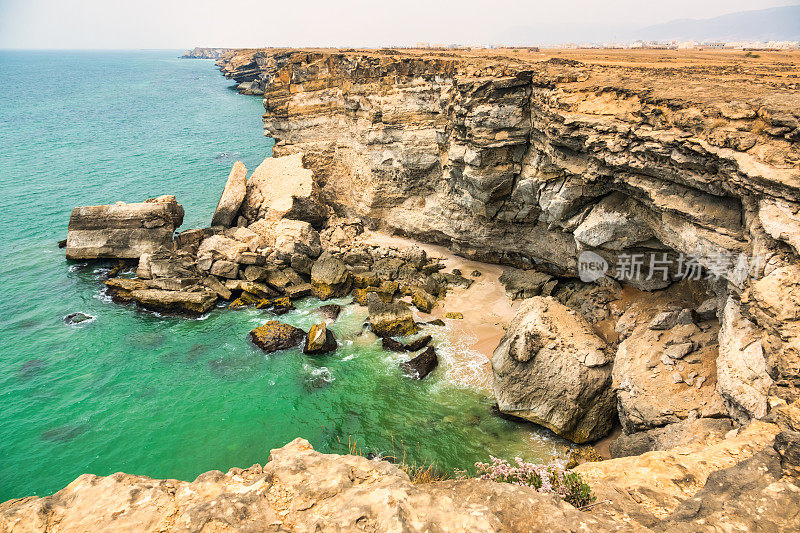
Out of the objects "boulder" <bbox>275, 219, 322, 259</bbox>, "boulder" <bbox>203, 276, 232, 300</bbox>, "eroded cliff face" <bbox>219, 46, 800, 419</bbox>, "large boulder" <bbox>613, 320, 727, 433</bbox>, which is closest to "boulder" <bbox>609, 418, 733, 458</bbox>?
"large boulder" <bbox>613, 320, 727, 433</bbox>

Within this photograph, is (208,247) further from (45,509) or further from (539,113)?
(45,509)

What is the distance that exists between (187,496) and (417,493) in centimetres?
375

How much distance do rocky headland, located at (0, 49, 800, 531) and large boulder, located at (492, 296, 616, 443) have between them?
8 centimetres

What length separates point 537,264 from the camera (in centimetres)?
2495

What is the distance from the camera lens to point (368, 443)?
53.4 ft

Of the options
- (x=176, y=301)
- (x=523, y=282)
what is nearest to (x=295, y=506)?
(x=523, y=282)

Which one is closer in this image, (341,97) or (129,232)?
(129,232)

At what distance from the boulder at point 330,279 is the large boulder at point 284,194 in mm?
5912

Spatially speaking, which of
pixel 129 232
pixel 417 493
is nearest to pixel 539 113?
pixel 417 493

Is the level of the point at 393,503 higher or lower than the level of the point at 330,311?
higher

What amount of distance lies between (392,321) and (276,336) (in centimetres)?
582

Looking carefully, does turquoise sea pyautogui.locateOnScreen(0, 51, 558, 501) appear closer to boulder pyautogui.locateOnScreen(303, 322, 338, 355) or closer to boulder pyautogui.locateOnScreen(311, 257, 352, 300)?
boulder pyautogui.locateOnScreen(303, 322, 338, 355)

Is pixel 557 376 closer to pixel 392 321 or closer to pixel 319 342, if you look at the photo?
pixel 392 321

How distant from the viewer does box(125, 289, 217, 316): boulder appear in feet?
80.9
